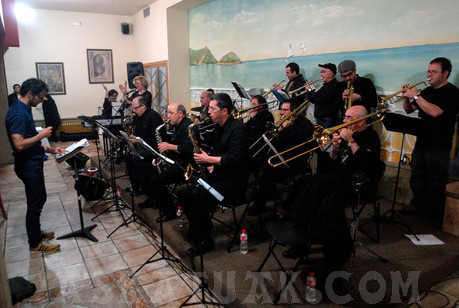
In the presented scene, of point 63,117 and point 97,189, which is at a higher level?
point 63,117

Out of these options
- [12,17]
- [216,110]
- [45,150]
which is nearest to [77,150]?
[45,150]

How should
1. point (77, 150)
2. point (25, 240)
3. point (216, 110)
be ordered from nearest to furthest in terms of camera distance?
point (216, 110), point (77, 150), point (25, 240)

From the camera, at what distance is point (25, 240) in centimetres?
397

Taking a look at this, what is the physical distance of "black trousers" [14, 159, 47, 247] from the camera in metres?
3.48

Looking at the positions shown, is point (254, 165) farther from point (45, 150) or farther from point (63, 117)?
point (63, 117)

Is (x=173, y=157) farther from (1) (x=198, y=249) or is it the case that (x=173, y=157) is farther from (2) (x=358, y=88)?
(2) (x=358, y=88)

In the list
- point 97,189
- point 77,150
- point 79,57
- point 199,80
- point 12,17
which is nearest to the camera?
point 77,150

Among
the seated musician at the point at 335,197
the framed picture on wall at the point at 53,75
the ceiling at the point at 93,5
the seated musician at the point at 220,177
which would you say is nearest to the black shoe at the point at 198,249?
the seated musician at the point at 220,177

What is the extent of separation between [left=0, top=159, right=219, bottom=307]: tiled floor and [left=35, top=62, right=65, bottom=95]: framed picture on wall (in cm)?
703

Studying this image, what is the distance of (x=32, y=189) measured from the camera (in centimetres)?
A: 351

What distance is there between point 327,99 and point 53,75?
950 cm

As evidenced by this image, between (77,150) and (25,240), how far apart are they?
136cm

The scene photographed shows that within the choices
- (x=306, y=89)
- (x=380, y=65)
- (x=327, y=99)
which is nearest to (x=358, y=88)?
(x=327, y=99)

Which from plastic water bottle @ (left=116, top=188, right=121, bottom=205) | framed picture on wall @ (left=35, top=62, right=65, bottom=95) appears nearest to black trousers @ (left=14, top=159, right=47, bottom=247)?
plastic water bottle @ (left=116, top=188, right=121, bottom=205)
